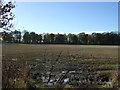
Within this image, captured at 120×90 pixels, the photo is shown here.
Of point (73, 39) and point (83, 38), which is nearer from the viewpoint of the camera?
point (83, 38)

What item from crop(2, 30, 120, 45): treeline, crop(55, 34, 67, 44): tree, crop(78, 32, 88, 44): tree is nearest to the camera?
crop(2, 30, 120, 45): treeline

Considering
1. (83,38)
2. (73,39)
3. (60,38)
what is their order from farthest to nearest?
1. (60,38)
2. (73,39)
3. (83,38)

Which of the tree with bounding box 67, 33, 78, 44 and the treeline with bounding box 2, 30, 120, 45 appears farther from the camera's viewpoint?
the tree with bounding box 67, 33, 78, 44

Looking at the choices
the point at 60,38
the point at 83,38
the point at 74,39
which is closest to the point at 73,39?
the point at 74,39

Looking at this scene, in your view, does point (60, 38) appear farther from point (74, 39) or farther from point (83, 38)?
point (83, 38)

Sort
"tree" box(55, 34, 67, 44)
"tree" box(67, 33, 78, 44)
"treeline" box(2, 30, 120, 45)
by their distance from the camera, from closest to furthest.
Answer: "treeline" box(2, 30, 120, 45)
"tree" box(67, 33, 78, 44)
"tree" box(55, 34, 67, 44)

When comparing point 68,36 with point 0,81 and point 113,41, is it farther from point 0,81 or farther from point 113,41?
point 0,81

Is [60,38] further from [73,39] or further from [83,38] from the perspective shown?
[83,38]

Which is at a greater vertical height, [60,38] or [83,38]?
[60,38]

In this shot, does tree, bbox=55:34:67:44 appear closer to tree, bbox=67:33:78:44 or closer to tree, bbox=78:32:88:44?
tree, bbox=67:33:78:44

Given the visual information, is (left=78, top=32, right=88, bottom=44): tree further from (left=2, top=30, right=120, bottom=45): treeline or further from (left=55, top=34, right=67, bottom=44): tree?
(left=55, top=34, right=67, bottom=44): tree

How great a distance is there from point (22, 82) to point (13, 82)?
31 centimetres

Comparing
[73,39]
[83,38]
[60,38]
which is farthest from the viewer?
[60,38]

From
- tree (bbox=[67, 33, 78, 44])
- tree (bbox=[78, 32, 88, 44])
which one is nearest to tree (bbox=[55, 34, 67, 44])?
tree (bbox=[67, 33, 78, 44])
